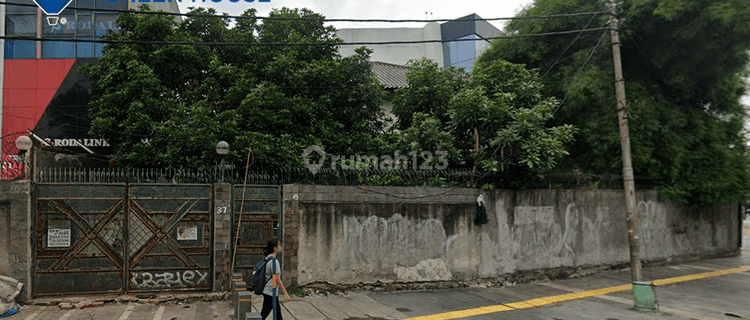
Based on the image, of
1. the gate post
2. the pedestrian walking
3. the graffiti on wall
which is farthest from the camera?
the gate post

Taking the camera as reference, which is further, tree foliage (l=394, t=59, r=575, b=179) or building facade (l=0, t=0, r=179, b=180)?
building facade (l=0, t=0, r=179, b=180)

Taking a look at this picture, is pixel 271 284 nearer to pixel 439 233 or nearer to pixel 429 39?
pixel 439 233

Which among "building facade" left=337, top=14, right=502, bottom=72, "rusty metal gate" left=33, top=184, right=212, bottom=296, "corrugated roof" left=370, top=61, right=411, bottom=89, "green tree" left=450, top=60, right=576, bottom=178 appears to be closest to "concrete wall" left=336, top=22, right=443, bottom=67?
"building facade" left=337, top=14, right=502, bottom=72

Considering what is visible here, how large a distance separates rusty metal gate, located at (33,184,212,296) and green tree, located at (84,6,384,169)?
6.64ft

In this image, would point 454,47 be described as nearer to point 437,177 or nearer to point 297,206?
point 437,177

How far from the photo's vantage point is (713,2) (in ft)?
41.3

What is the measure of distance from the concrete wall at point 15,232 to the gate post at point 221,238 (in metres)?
3.24

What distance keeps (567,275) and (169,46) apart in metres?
12.2

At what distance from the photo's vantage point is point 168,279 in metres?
9.55

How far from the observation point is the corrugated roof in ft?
62.9

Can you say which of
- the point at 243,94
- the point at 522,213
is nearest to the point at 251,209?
the point at 243,94

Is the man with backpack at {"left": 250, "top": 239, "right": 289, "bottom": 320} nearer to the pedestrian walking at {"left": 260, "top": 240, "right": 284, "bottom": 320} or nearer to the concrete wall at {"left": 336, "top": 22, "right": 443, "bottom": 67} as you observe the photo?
the pedestrian walking at {"left": 260, "top": 240, "right": 284, "bottom": 320}

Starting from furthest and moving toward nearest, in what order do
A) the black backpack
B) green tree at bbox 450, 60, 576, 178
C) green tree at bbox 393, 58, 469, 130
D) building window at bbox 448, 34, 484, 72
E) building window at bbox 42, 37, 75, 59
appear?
1. building window at bbox 448, 34, 484, 72
2. building window at bbox 42, 37, 75, 59
3. green tree at bbox 393, 58, 469, 130
4. green tree at bbox 450, 60, 576, 178
5. the black backpack

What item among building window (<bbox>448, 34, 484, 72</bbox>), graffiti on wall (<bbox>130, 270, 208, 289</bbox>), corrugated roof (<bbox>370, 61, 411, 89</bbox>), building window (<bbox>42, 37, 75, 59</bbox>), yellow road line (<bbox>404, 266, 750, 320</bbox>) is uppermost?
building window (<bbox>448, 34, 484, 72</bbox>)
